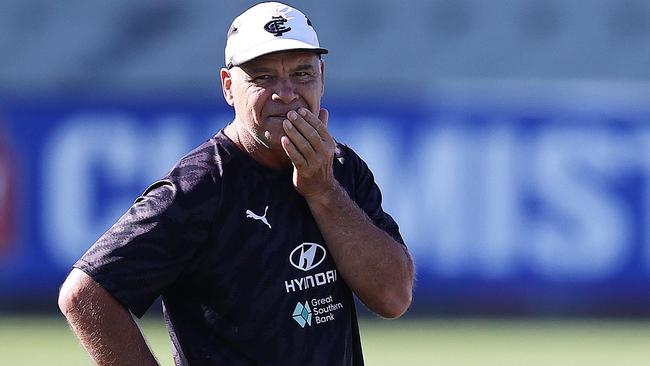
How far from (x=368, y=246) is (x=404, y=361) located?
6.24 m

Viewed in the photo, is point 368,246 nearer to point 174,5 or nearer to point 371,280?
point 371,280

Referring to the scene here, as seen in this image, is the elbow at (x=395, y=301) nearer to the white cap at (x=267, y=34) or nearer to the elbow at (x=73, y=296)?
the white cap at (x=267, y=34)

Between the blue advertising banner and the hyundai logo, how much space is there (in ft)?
28.6

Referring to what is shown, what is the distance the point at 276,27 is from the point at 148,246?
0.66 m

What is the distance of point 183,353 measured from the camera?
3645mm

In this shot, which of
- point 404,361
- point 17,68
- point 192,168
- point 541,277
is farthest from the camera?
point 17,68

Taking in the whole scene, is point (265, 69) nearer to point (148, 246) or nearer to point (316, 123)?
point (316, 123)

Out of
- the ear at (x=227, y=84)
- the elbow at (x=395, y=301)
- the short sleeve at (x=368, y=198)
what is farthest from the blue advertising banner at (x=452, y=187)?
the ear at (x=227, y=84)

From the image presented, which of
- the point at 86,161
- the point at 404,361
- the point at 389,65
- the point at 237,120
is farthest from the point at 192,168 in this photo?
the point at 389,65

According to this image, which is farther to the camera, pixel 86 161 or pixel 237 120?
pixel 86 161

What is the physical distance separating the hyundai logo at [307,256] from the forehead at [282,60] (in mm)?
478

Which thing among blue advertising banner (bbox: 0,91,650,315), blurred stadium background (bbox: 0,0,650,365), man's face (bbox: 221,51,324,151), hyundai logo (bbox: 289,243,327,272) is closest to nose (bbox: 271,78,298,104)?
man's face (bbox: 221,51,324,151)

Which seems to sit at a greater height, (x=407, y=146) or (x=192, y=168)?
(x=407, y=146)

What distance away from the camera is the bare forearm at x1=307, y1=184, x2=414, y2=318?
371cm
